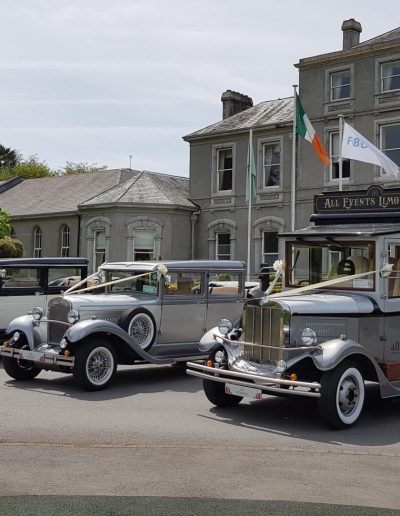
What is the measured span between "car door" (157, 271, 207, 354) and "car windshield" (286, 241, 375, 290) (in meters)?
2.57

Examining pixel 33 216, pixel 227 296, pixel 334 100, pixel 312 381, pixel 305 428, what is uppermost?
pixel 334 100

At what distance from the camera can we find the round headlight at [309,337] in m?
8.00

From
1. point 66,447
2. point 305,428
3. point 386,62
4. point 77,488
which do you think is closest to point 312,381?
point 305,428

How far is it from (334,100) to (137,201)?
945 centimetres

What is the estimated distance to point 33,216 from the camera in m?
36.6

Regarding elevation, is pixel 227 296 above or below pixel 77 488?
above

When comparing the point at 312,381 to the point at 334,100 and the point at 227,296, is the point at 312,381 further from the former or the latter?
the point at 334,100

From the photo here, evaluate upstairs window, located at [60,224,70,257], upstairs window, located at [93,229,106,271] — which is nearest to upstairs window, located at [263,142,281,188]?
upstairs window, located at [93,229,106,271]

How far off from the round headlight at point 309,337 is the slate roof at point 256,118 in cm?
2151

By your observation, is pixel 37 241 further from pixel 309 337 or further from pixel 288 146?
pixel 309 337

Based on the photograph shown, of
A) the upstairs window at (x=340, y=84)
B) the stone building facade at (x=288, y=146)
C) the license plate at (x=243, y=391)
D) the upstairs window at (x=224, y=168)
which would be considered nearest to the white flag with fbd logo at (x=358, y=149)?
the stone building facade at (x=288, y=146)

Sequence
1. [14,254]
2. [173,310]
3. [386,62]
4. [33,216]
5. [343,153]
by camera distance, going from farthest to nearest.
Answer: [33,216] < [14,254] < [386,62] < [343,153] < [173,310]

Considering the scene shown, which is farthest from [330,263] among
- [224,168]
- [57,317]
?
[224,168]

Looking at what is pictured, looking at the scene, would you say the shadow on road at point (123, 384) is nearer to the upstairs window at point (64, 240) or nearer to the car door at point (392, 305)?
the car door at point (392, 305)
